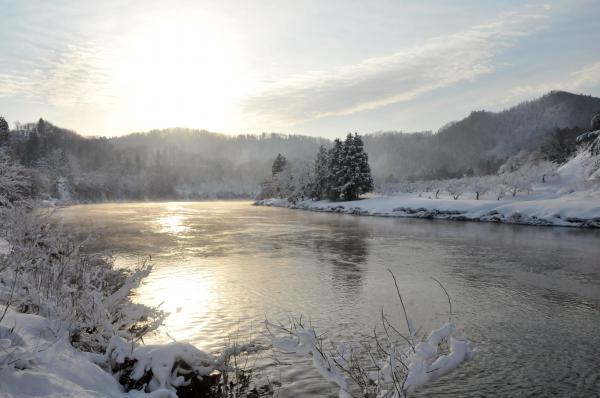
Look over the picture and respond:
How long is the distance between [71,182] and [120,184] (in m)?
20.1

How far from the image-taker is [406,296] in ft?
44.4

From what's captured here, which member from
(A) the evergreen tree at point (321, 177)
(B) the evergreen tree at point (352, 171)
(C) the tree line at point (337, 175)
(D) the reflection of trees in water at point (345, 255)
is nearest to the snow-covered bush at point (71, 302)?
(D) the reflection of trees in water at point (345, 255)

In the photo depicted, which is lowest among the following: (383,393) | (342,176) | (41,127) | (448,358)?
(383,393)

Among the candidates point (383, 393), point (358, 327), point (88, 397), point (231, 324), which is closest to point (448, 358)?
point (383, 393)

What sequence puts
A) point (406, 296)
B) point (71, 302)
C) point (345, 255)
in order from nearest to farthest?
point (71, 302) → point (406, 296) → point (345, 255)

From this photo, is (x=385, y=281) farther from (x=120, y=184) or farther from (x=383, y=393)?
(x=120, y=184)

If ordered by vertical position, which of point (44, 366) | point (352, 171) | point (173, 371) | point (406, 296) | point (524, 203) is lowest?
point (406, 296)

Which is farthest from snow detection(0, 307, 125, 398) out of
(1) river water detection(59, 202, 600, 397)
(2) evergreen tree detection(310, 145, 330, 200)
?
(2) evergreen tree detection(310, 145, 330, 200)

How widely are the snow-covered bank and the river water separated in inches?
542

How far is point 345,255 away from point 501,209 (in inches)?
1241

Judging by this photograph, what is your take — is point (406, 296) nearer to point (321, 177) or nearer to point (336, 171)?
point (336, 171)

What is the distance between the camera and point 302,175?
3351 inches

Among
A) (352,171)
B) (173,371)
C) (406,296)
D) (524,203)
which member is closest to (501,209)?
(524,203)

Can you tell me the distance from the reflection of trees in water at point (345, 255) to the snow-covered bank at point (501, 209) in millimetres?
19481
